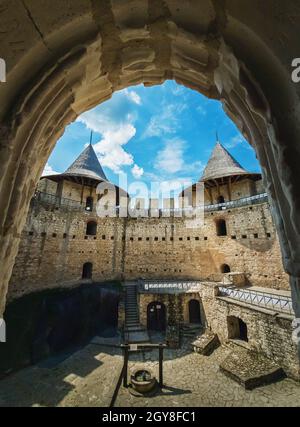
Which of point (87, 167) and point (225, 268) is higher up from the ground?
point (87, 167)

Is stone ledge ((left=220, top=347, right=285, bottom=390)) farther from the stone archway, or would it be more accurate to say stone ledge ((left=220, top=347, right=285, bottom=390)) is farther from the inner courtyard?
the stone archway

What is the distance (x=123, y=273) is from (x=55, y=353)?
22.9 feet

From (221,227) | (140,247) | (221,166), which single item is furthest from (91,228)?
→ (221,166)

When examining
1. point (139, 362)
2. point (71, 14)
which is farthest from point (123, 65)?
point (139, 362)

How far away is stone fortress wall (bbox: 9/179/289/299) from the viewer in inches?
484

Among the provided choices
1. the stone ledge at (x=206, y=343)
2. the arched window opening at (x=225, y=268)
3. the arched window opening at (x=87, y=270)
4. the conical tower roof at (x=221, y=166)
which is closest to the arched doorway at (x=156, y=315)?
the stone ledge at (x=206, y=343)

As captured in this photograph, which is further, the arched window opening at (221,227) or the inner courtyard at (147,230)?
the arched window opening at (221,227)

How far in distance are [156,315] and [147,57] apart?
13.9 metres

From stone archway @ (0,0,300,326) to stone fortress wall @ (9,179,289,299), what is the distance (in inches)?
485

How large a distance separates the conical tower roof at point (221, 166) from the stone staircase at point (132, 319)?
12.0 meters

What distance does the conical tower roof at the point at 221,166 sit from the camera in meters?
16.8

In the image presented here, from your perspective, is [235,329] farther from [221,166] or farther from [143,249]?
[221,166]

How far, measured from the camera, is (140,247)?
1645 cm

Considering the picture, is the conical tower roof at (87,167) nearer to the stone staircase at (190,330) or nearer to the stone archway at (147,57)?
the stone staircase at (190,330)
